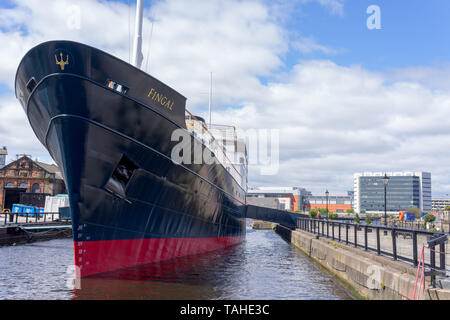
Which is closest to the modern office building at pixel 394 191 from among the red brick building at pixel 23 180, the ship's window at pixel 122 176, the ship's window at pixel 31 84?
the red brick building at pixel 23 180

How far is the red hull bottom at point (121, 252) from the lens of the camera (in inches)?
393

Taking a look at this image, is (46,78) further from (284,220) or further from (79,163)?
(284,220)

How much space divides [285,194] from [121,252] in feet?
439

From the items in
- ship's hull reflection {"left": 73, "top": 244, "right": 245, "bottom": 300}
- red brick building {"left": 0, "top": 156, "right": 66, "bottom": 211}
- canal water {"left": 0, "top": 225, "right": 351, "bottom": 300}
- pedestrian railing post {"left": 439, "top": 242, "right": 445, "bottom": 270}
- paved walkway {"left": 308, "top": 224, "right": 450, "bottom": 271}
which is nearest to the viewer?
pedestrian railing post {"left": 439, "top": 242, "right": 445, "bottom": 270}

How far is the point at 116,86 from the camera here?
33.6 ft

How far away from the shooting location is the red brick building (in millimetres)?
52594

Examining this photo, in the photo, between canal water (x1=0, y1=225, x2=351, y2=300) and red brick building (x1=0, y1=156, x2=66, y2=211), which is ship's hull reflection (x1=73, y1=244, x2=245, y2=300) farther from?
red brick building (x1=0, y1=156, x2=66, y2=211)

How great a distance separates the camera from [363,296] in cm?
942

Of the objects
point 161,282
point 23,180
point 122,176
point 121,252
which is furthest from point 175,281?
point 23,180

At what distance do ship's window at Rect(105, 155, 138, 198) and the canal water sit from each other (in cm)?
237

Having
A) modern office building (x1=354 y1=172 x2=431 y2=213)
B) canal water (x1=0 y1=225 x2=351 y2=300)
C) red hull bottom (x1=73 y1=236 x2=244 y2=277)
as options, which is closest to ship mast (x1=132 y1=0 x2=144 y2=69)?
red hull bottom (x1=73 y1=236 x2=244 y2=277)

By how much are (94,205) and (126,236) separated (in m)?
1.49
